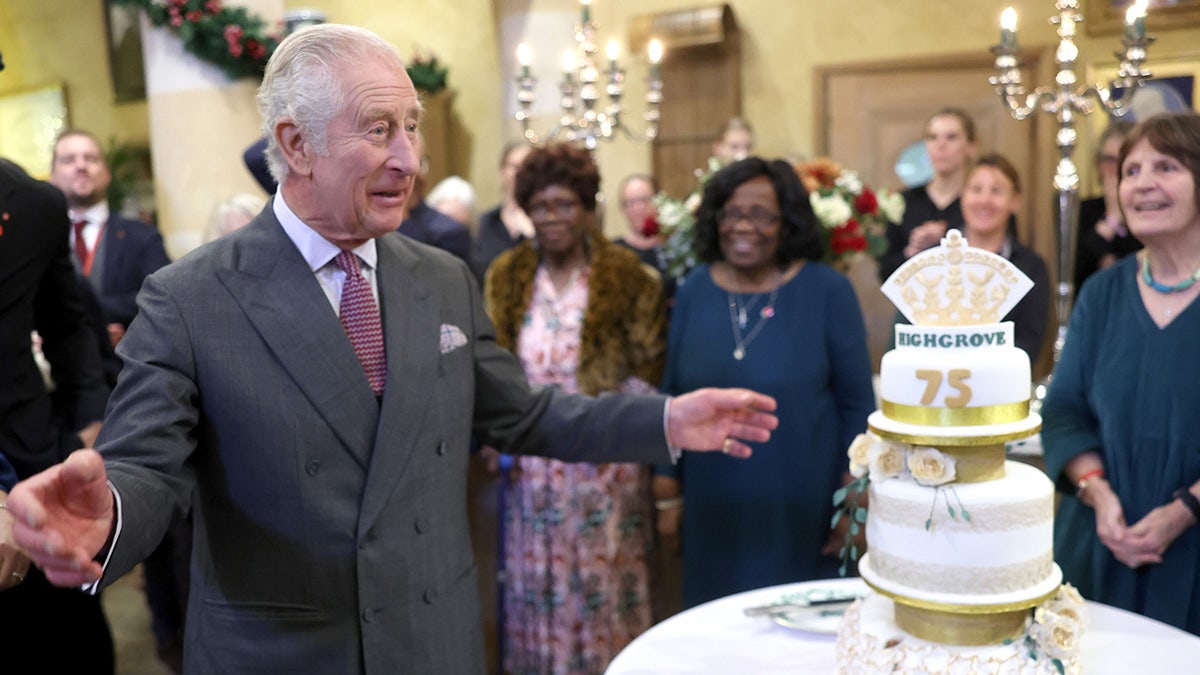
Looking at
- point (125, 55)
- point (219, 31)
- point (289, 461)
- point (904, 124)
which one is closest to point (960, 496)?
point (289, 461)

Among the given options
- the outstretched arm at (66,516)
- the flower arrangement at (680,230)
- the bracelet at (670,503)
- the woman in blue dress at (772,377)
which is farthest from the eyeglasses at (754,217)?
the outstretched arm at (66,516)

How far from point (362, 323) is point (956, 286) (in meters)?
1.03

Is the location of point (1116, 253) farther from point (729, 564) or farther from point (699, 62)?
point (699, 62)

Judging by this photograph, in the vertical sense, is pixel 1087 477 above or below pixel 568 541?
above

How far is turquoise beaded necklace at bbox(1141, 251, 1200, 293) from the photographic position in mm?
2363

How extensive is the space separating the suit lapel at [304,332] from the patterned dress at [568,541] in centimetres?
160

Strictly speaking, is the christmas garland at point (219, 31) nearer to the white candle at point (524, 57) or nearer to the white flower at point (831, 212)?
the white candle at point (524, 57)

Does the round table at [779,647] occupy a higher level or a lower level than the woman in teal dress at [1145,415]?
lower

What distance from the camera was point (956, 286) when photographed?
5.46 feet

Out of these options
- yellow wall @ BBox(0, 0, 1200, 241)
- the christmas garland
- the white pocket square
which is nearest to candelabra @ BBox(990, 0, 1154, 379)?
the white pocket square

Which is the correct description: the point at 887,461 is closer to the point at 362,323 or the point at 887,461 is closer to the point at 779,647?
the point at 779,647

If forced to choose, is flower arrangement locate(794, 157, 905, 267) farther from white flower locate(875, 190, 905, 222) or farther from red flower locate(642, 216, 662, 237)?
red flower locate(642, 216, 662, 237)

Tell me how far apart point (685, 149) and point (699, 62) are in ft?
2.05

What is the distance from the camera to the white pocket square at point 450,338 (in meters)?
2.02
